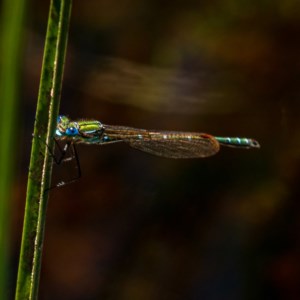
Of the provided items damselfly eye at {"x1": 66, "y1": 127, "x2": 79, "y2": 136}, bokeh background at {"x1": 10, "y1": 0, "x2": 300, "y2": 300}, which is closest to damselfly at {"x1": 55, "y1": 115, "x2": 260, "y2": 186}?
damselfly eye at {"x1": 66, "y1": 127, "x2": 79, "y2": 136}

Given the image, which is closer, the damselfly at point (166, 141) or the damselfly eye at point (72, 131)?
the damselfly eye at point (72, 131)

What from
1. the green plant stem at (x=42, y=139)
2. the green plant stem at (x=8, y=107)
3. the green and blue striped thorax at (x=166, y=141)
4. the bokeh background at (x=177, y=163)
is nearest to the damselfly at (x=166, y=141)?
the green and blue striped thorax at (x=166, y=141)

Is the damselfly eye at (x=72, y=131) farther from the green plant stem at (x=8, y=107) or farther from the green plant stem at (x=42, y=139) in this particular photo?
the green plant stem at (x=42, y=139)

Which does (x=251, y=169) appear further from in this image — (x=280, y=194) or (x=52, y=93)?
(x=52, y=93)

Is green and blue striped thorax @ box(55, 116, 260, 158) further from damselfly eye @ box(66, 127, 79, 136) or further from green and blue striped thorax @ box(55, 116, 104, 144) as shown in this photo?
damselfly eye @ box(66, 127, 79, 136)

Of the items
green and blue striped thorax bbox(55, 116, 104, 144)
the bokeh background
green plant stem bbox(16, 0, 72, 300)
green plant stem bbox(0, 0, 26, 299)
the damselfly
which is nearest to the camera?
green plant stem bbox(16, 0, 72, 300)

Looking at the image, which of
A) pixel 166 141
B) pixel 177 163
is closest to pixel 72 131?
pixel 166 141

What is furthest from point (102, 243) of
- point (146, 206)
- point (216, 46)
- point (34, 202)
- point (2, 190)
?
point (34, 202)
